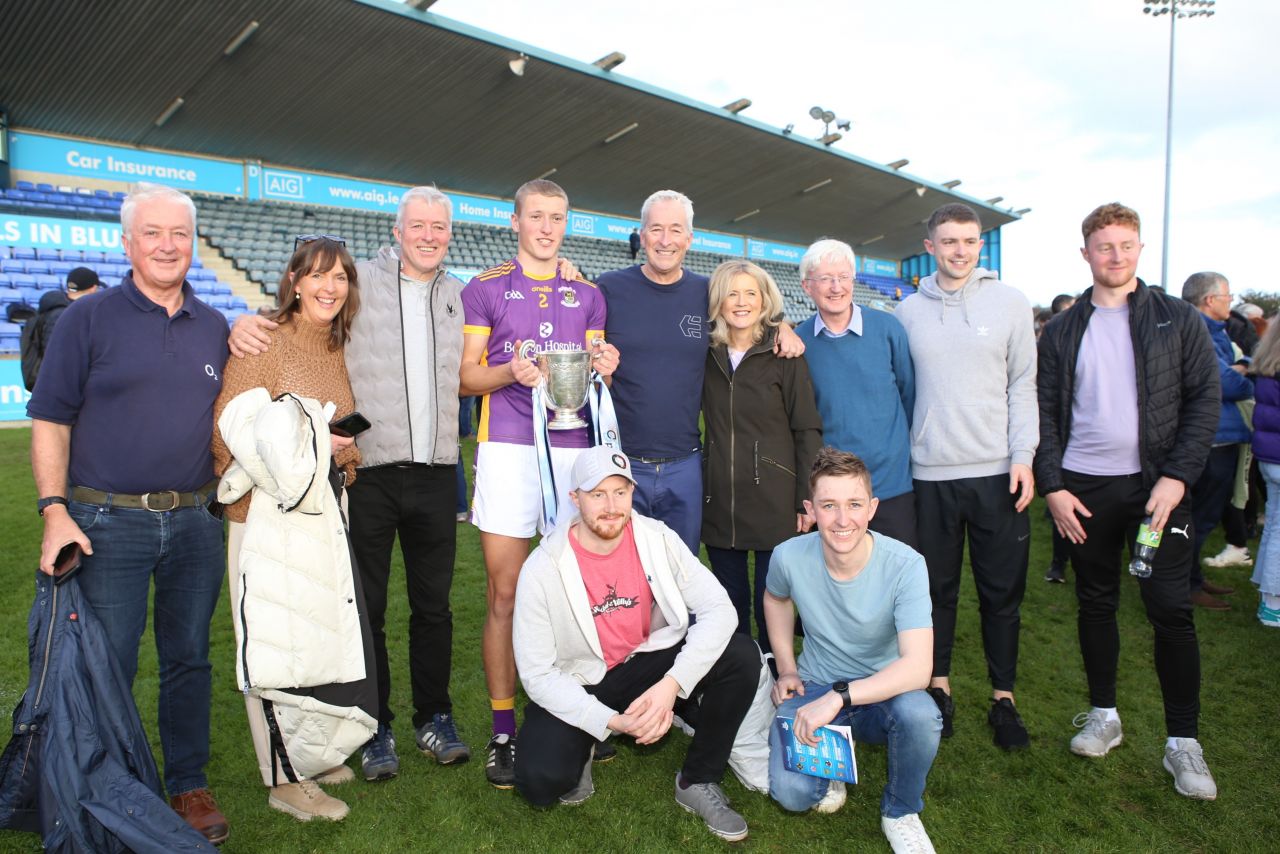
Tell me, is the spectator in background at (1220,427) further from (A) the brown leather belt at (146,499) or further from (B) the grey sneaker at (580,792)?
(A) the brown leather belt at (146,499)

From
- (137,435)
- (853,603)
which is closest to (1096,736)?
(853,603)

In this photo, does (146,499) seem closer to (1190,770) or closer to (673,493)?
(673,493)

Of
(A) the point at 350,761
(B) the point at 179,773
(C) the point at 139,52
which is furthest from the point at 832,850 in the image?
(C) the point at 139,52

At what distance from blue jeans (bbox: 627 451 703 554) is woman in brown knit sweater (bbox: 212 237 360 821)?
1110 mm

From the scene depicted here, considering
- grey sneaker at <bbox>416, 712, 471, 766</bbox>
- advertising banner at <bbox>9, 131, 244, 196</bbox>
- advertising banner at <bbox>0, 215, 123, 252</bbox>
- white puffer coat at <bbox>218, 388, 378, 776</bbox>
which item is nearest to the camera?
white puffer coat at <bbox>218, 388, 378, 776</bbox>

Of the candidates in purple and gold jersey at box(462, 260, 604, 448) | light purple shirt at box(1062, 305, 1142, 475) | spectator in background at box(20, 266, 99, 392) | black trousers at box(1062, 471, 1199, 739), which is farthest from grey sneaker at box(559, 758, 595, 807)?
spectator in background at box(20, 266, 99, 392)

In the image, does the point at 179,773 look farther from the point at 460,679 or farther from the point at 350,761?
the point at 460,679

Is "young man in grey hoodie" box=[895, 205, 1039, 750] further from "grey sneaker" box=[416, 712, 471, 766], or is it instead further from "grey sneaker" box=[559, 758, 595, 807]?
"grey sneaker" box=[416, 712, 471, 766]

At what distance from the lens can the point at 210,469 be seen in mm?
2602

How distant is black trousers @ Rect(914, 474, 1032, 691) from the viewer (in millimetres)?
3188

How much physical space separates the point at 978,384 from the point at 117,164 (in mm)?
19477

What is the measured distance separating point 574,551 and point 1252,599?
15.4 feet

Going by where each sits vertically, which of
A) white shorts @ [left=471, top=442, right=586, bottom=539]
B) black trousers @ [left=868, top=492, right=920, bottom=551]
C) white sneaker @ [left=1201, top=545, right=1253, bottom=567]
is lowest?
white sneaker @ [left=1201, top=545, right=1253, bottom=567]

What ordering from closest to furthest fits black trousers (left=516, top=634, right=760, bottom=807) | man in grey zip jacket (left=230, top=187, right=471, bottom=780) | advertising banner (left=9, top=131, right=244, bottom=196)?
black trousers (left=516, top=634, right=760, bottom=807) → man in grey zip jacket (left=230, top=187, right=471, bottom=780) → advertising banner (left=9, top=131, right=244, bottom=196)
